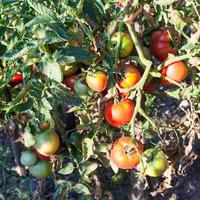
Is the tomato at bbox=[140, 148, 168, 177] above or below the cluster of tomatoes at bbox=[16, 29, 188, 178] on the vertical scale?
below

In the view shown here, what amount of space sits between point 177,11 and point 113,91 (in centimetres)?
24

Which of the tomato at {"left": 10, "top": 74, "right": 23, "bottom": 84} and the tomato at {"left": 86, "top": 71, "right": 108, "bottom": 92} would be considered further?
the tomato at {"left": 10, "top": 74, "right": 23, "bottom": 84}

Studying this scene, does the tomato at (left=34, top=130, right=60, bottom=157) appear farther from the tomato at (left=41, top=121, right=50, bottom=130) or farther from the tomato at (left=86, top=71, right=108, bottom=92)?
the tomato at (left=86, top=71, right=108, bottom=92)

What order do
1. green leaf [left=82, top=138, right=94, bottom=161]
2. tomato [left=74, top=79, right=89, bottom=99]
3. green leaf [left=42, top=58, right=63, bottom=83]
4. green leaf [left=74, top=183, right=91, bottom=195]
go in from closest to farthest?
1. green leaf [left=42, top=58, right=63, bottom=83]
2. tomato [left=74, top=79, right=89, bottom=99]
3. green leaf [left=82, top=138, right=94, bottom=161]
4. green leaf [left=74, top=183, right=91, bottom=195]

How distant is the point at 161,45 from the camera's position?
3.57 ft

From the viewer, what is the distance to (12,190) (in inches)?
89.8

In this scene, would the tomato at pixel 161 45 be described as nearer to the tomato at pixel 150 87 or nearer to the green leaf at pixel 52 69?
the tomato at pixel 150 87

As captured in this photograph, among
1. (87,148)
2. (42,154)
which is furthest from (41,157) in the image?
(87,148)

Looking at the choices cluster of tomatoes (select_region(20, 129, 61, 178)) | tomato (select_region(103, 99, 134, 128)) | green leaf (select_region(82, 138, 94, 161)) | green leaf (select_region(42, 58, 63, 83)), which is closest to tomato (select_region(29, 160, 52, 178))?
cluster of tomatoes (select_region(20, 129, 61, 178))

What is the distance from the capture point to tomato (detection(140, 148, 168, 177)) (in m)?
1.08

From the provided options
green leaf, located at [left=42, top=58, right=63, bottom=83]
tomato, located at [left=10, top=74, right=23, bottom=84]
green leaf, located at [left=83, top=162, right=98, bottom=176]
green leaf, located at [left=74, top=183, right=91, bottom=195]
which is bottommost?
green leaf, located at [left=74, top=183, right=91, bottom=195]

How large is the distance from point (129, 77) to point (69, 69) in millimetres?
125

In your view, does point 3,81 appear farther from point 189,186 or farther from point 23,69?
point 189,186

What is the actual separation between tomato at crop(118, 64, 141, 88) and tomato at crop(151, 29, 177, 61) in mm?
92
